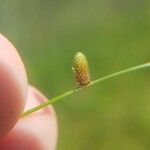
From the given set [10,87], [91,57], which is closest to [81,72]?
[10,87]

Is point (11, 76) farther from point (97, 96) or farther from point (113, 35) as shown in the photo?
point (113, 35)

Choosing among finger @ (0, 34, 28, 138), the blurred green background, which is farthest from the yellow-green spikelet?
the blurred green background

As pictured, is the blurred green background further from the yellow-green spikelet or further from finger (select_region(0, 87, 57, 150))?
the yellow-green spikelet

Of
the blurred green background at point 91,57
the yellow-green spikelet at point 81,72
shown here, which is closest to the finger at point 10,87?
the yellow-green spikelet at point 81,72

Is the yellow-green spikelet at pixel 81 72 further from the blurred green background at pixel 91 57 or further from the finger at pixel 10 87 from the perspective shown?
the blurred green background at pixel 91 57

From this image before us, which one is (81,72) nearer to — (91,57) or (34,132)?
(34,132)

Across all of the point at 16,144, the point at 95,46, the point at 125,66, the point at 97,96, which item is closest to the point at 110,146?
the point at 97,96
